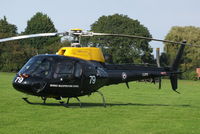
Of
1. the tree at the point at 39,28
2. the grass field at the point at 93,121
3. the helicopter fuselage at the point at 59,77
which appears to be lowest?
the grass field at the point at 93,121

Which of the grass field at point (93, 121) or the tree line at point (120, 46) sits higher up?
the tree line at point (120, 46)

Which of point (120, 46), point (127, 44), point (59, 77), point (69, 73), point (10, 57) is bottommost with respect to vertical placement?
point (10, 57)

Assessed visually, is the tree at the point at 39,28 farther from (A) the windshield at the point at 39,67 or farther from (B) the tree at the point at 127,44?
(A) the windshield at the point at 39,67

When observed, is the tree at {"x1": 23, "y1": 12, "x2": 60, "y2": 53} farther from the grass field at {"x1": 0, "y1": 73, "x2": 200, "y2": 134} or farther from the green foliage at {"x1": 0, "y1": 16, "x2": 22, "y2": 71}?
the grass field at {"x1": 0, "y1": 73, "x2": 200, "y2": 134}

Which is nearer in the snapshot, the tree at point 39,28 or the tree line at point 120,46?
the tree line at point 120,46

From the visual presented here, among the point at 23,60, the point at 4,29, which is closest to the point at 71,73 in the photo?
the point at 23,60

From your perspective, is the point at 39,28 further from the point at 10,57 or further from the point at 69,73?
the point at 69,73

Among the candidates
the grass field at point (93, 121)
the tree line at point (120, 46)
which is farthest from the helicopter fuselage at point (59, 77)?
the tree line at point (120, 46)

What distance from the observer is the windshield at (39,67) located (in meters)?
16.3

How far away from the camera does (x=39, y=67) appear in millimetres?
16359

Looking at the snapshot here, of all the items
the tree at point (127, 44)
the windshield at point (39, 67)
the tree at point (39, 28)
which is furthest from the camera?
the tree at point (39, 28)

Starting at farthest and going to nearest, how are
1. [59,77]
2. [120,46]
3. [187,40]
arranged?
1. [187,40]
2. [120,46]
3. [59,77]

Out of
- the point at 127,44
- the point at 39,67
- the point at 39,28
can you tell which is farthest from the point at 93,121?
the point at 39,28

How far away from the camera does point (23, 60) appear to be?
83.5m
